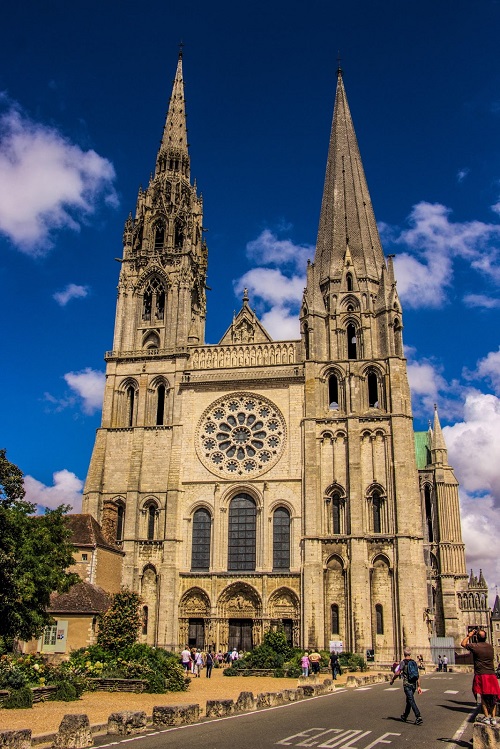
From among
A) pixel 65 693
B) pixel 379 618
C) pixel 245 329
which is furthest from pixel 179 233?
pixel 65 693

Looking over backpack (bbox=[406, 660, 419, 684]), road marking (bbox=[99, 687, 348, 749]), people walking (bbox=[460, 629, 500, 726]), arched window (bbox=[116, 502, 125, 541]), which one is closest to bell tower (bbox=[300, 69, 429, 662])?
arched window (bbox=[116, 502, 125, 541])

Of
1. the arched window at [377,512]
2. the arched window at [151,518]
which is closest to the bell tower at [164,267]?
the arched window at [151,518]

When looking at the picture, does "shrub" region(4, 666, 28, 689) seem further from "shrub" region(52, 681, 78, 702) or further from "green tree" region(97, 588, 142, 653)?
"green tree" region(97, 588, 142, 653)

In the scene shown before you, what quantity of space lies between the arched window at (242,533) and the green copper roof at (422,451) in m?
A: 24.8

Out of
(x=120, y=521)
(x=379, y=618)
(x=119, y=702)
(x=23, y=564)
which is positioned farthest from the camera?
(x=120, y=521)

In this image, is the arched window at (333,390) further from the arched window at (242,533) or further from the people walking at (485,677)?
the people walking at (485,677)

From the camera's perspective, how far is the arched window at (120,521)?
4062 cm

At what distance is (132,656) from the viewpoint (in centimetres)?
2472

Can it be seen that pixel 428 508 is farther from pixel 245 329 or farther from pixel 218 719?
pixel 218 719

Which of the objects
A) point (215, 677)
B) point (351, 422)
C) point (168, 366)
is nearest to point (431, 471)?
point (351, 422)

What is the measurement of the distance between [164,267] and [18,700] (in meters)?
34.1

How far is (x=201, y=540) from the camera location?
4000 centimetres

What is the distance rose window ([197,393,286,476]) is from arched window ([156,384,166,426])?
2.76m

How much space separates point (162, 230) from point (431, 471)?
2830cm
